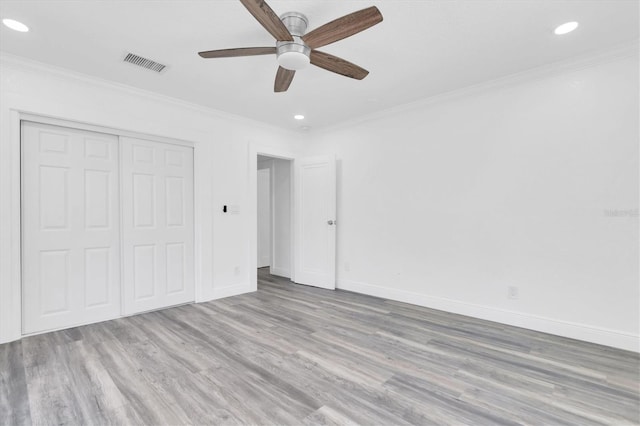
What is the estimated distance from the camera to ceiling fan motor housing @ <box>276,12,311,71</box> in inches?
84.0

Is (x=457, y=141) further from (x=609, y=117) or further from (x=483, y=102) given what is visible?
(x=609, y=117)

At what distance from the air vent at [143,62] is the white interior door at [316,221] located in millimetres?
2488

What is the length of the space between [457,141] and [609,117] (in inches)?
51.2

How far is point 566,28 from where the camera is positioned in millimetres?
2318

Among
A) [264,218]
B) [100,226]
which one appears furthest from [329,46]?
[264,218]

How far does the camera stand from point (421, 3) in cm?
204

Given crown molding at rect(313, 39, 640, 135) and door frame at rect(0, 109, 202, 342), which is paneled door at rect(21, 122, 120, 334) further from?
crown molding at rect(313, 39, 640, 135)

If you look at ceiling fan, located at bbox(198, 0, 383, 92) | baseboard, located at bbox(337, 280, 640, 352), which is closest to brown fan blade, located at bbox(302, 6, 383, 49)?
ceiling fan, located at bbox(198, 0, 383, 92)

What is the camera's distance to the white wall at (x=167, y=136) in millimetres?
2682

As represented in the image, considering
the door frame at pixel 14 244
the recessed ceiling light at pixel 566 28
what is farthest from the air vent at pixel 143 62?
the recessed ceiling light at pixel 566 28

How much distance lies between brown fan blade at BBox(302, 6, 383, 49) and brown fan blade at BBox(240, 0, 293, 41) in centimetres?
17

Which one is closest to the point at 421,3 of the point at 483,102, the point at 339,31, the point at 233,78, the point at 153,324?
the point at 339,31

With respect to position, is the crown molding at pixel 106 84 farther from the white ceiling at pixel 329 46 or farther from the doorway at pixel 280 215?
the doorway at pixel 280 215

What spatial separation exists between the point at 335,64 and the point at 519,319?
10.2 ft
